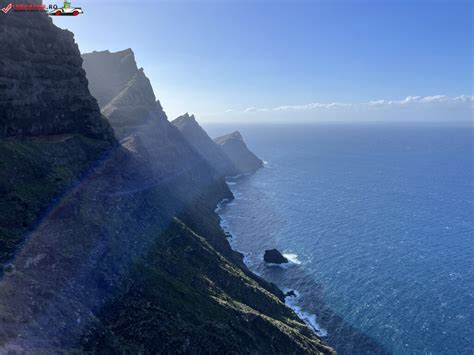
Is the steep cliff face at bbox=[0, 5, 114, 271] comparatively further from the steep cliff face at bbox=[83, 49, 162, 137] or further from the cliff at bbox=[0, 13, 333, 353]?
the steep cliff face at bbox=[83, 49, 162, 137]

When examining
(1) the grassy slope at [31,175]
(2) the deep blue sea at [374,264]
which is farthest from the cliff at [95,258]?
(2) the deep blue sea at [374,264]

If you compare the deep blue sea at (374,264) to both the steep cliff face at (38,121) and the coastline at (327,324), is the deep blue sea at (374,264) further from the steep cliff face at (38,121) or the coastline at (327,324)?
the steep cliff face at (38,121)

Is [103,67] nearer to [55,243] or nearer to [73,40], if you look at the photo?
[73,40]

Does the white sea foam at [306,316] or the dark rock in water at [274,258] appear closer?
the white sea foam at [306,316]

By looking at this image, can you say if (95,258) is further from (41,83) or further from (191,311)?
(41,83)

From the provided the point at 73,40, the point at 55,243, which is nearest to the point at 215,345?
the point at 55,243

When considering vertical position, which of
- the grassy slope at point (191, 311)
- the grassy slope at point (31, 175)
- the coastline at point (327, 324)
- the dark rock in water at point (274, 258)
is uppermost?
the grassy slope at point (31, 175)
